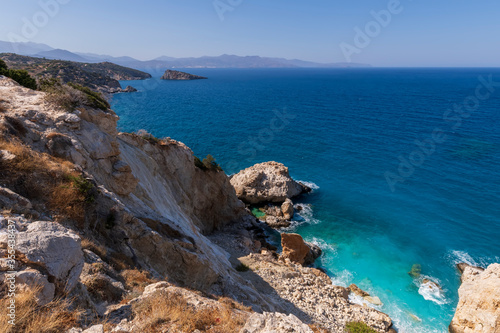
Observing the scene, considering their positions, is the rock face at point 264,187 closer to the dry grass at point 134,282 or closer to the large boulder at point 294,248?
the large boulder at point 294,248

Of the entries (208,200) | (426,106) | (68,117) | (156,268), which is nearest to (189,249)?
(156,268)

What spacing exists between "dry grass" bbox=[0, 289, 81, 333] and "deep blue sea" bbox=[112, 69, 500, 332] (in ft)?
80.5

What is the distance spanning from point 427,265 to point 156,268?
29.4 m

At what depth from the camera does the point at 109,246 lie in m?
10.3

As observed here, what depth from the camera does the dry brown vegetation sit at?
9070mm

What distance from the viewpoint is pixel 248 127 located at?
234ft

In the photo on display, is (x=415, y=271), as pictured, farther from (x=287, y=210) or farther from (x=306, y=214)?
(x=287, y=210)

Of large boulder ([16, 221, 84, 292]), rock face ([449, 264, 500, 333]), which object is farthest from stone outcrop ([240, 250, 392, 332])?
large boulder ([16, 221, 84, 292])

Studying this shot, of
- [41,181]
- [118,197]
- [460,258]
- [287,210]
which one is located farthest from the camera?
[287,210]

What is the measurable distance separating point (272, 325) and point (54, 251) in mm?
6204

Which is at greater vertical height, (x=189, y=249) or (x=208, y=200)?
(x=189, y=249)

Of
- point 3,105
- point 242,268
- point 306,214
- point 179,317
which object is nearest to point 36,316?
point 179,317

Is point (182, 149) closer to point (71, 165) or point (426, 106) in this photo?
point (71, 165)

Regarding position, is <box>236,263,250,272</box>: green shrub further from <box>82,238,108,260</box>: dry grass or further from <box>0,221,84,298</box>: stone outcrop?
<box>0,221,84,298</box>: stone outcrop
